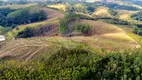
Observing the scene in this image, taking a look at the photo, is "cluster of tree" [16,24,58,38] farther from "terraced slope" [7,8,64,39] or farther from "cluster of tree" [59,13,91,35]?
"cluster of tree" [59,13,91,35]

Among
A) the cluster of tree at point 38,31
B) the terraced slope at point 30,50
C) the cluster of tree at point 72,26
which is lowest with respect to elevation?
the cluster of tree at point 38,31

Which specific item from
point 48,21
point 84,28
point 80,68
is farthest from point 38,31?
point 80,68

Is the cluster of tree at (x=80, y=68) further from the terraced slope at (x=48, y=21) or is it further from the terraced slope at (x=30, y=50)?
the terraced slope at (x=48, y=21)

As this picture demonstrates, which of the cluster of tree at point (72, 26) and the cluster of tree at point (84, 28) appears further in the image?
the cluster of tree at point (72, 26)

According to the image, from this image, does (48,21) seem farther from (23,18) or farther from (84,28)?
(84,28)

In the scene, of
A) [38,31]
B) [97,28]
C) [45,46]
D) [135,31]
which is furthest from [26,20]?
[45,46]

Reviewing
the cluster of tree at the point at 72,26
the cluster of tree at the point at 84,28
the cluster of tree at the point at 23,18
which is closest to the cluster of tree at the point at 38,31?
the cluster of tree at the point at 72,26
